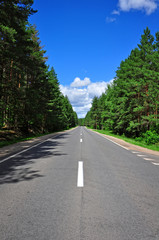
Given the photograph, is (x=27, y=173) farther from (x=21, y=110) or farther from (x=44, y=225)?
(x=21, y=110)

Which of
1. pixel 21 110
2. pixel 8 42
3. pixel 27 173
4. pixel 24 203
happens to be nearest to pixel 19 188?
pixel 24 203

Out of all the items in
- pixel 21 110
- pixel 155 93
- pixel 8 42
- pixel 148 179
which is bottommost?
pixel 148 179

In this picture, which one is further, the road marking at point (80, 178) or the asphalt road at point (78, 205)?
the road marking at point (80, 178)

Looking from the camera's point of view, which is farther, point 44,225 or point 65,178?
point 65,178

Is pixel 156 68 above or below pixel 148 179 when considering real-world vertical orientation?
above

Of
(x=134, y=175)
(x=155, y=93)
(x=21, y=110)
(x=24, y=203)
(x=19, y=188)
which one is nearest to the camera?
(x=24, y=203)

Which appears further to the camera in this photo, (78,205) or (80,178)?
(80,178)

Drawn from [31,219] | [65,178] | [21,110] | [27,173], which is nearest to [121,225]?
[31,219]

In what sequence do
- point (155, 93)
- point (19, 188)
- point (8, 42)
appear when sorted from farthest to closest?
1. point (155, 93)
2. point (8, 42)
3. point (19, 188)

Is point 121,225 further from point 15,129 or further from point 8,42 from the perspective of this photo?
point 15,129

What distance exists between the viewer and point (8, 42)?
13.4 metres

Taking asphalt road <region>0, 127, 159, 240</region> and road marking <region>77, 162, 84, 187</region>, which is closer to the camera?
asphalt road <region>0, 127, 159, 240</region>

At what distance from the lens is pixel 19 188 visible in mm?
4215

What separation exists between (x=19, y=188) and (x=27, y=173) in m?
1.36
